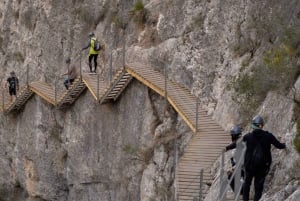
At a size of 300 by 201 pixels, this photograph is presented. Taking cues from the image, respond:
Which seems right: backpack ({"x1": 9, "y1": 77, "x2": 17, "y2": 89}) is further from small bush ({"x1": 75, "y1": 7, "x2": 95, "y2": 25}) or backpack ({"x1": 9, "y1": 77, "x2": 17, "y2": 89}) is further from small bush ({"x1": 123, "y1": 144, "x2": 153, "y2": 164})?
small bush ({"x1": 123, "y1": 144, "x2": 153, "y2": 164})

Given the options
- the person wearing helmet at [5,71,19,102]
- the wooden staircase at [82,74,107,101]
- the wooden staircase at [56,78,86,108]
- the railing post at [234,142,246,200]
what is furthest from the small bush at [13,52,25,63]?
the railing post at [234,142,246,200]

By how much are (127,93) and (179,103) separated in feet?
12.9

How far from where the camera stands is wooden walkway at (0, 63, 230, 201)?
14.5 meters

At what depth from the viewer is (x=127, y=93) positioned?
73.0 feet

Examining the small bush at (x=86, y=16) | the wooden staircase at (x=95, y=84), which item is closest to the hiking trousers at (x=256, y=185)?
the wooden staircase at (x=95, y=84)

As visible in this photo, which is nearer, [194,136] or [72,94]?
[194,136]

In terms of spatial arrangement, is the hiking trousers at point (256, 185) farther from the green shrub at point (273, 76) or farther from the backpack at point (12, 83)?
the backpack at point (12, 83)

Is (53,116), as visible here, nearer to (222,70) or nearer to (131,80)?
(131,80)

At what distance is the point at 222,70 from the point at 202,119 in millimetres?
2189

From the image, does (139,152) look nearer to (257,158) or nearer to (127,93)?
(127,93)

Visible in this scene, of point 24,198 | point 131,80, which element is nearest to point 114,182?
point 131,80

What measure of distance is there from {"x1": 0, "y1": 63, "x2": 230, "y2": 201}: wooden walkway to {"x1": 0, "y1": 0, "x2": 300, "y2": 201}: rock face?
0.44 m

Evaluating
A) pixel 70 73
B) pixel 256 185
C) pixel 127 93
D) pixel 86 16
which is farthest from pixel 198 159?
pixel 86 16

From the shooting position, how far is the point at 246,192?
9.92m
